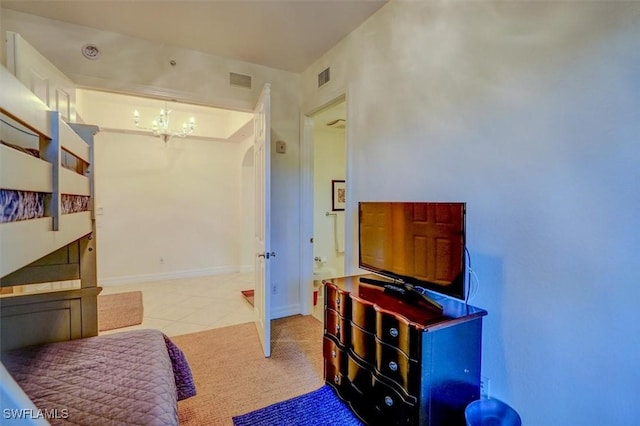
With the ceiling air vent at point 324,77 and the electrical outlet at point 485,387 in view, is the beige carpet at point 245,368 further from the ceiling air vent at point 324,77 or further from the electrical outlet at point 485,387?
the ceiling air vent at point 324,77

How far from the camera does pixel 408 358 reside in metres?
1.45

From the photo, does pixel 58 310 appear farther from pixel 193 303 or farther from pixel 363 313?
pixel 193 303

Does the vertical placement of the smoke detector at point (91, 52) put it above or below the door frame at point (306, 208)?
above

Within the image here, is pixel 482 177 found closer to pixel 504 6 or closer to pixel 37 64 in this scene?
pixel 504 6

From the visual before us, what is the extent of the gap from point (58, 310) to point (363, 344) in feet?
6.31

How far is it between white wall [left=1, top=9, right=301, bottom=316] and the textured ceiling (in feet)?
0.32

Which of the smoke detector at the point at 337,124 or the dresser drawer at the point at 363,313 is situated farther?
the smoke detector at the point at 337,124

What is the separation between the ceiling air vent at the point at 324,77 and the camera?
3043 mm

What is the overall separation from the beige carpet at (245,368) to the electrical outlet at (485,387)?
1.13m

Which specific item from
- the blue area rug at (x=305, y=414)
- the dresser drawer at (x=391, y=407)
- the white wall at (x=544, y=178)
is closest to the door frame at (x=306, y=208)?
the blue area rug at (x=305, y=414)

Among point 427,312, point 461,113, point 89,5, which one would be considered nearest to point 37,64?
point 89,5

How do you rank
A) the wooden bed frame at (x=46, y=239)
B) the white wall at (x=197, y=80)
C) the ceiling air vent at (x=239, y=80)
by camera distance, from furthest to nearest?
the ceiling air vent at (x=239, y=80)
the white wall at (x=197, y=80)
the wooden bed frame at (x=46, y=239)

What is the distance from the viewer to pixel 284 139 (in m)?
3.52

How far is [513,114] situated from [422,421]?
1.58 m
